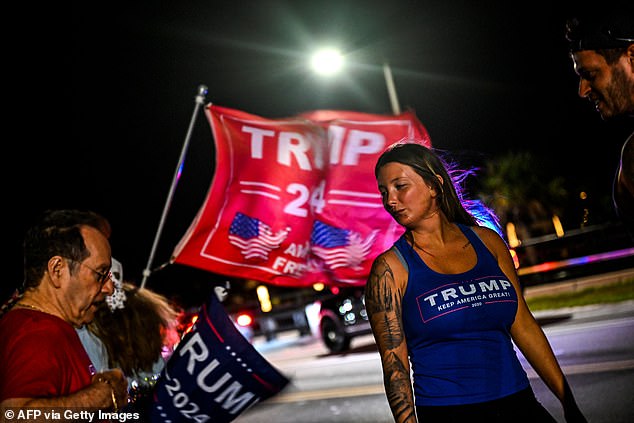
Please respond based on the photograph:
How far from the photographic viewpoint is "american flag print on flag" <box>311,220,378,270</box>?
5805 mm

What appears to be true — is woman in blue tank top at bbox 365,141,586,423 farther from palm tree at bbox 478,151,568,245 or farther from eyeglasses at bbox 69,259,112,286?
palm tree at bbox 478,151,568,245

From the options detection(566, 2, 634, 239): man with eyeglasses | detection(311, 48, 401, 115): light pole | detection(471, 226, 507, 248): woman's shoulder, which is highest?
detection(311, 48, 401, 115): light pole

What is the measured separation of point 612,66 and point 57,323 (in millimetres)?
2548

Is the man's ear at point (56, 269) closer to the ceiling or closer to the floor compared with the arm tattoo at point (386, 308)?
closer to the ceiling

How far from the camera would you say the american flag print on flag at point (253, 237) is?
18.5 ft

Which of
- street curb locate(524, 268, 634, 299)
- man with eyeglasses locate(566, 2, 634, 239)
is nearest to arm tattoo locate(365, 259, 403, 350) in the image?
man with eyeglasses locate(566, 2, 634, 239)

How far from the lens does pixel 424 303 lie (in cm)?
275

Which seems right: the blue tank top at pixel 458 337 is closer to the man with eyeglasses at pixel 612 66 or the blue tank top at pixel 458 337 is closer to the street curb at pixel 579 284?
the man with eyeglasses at pixel 612 66

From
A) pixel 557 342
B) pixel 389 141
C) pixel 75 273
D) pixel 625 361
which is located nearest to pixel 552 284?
pixel 557 342

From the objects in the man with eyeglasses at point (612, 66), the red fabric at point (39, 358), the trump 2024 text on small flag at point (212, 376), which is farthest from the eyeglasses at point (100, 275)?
the man with eyeglasses at point (612, 66)

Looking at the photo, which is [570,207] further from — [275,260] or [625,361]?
[275,260]

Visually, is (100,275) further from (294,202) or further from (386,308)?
(294,202)

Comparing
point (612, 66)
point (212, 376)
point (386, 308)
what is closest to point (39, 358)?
point (212, 376)

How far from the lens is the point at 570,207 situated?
38938 millimetres
